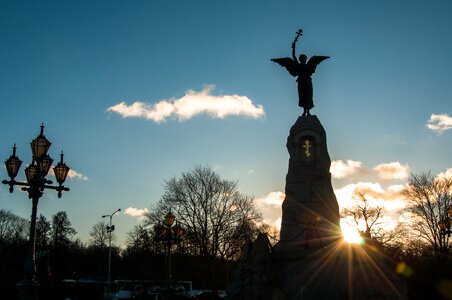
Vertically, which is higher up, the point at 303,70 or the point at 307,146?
the point at 303,70

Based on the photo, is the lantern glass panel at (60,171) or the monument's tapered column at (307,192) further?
the monument's tapered column at (307,192)

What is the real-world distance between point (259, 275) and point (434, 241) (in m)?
35.5

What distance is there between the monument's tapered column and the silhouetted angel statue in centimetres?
101

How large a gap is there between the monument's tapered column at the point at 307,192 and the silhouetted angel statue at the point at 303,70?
3.31 feet

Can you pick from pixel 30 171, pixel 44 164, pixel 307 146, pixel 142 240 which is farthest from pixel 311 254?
pixel 142 240

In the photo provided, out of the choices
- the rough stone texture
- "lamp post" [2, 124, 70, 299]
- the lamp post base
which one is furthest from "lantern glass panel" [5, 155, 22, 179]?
the rough stone texture

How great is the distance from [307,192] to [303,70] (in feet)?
17.6

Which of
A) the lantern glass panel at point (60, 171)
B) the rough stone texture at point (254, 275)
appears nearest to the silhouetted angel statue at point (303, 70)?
the rough stone texture at point (254, 275)

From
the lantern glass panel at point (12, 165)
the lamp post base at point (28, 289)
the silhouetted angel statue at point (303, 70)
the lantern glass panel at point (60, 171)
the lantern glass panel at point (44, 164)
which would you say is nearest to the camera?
the lamp post base at point (28, 289)

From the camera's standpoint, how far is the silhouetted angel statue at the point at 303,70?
19.2 metres

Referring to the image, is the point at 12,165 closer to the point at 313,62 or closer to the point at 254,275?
the point at 254,275

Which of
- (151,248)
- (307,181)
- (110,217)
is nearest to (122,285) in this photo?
(110,217)

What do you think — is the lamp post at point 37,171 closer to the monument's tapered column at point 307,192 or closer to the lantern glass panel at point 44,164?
the lantern glass panel at point 44,164

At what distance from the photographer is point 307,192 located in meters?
17.3
